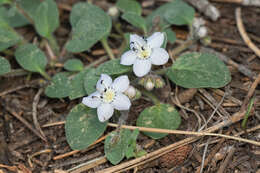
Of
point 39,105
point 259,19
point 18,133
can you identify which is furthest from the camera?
point 259,19

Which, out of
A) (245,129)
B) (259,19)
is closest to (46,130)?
(245,129)

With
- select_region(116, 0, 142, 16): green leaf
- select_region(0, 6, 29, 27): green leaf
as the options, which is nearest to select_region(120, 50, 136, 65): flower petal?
select_region(116, 0, 142, 16): green leaf

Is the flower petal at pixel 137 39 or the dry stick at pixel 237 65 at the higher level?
the flower petal at pixel 137 39

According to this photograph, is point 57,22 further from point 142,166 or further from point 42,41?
point 142,166

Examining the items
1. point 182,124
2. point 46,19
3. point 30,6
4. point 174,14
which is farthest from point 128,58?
→ point 30,6

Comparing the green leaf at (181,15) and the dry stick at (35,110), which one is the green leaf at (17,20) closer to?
the dry stick at (35,110)

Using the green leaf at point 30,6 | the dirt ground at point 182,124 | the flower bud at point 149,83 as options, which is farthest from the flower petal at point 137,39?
the green leaf at point 30,6
